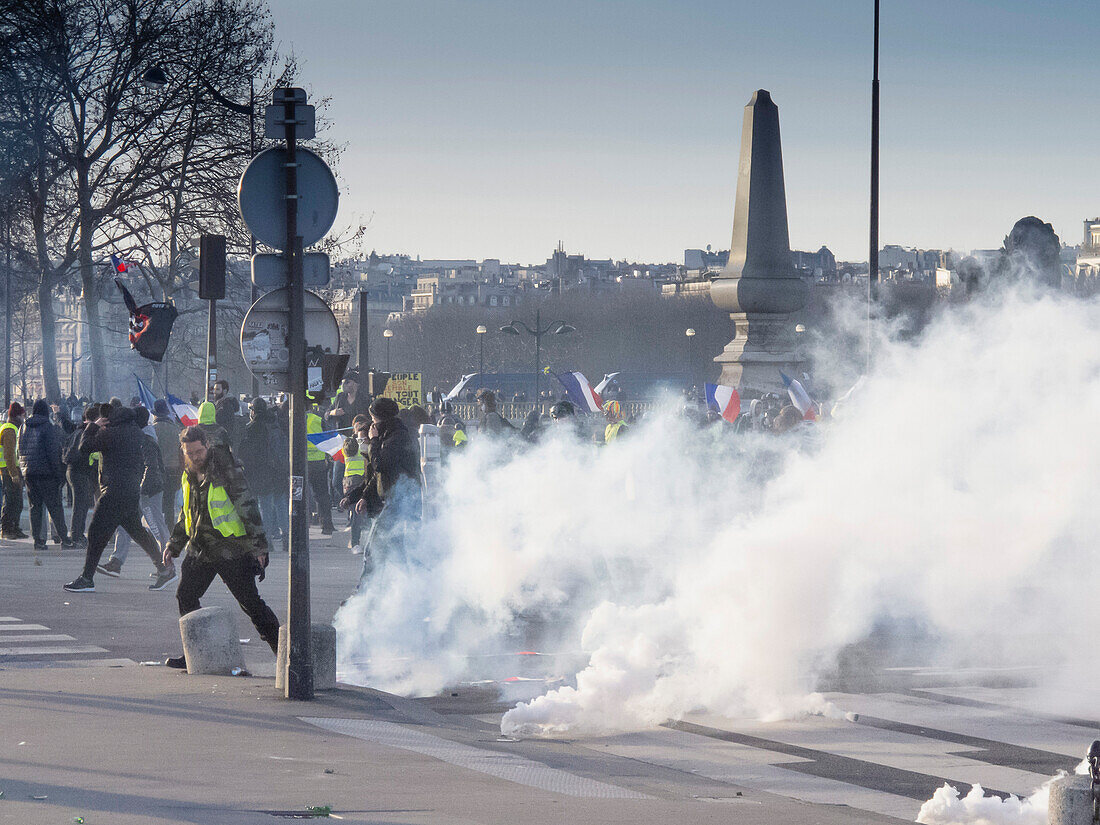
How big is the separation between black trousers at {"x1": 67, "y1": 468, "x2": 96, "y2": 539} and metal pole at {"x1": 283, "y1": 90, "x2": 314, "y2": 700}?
1274cm

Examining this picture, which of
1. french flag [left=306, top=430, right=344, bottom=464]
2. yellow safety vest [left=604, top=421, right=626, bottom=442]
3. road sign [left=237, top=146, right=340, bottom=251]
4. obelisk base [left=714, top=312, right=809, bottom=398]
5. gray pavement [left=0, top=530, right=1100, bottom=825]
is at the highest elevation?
road sign [left=237, top=146, right=340, bottom=251]

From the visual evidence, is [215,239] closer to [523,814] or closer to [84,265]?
[84,265]

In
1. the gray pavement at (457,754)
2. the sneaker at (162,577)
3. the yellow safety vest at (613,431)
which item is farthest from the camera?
the yellow safety vest at (613,431)

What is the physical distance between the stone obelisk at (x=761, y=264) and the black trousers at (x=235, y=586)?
67.2 ft

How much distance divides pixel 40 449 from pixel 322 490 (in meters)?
3.80

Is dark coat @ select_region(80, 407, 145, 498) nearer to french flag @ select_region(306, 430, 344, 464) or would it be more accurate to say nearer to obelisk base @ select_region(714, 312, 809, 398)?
french flag @ select_region(306, 430, 344, 464)

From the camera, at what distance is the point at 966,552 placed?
10.7 m

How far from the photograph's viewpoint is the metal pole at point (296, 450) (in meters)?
9.07

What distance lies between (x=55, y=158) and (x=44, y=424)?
1527 centimetres

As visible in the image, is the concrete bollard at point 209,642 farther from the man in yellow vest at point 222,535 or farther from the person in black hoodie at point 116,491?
the person in black hoodie at point 116,491

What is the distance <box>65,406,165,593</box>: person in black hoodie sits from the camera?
51.1 feet

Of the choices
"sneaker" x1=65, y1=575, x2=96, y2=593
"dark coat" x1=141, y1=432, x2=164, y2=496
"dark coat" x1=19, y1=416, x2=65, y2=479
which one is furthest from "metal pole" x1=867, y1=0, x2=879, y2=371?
"sneaker" x1=65, y1=575, x2=96, y2=593

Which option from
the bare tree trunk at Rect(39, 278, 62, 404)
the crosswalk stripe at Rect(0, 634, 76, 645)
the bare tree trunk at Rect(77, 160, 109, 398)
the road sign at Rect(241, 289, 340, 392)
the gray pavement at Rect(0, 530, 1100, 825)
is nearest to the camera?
the gray pavement at Rect(0, 530, 1100, 825)

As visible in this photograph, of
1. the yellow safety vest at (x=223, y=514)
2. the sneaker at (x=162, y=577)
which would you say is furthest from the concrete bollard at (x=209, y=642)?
the sneaker at (x=162, y=577)
